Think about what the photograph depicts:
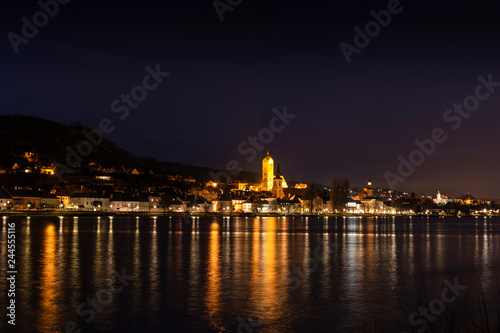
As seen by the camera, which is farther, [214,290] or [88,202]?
[88,202]

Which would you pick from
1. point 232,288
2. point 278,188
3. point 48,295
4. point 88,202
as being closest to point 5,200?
point 88,202

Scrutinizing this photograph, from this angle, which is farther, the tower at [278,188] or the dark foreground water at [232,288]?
the tower at [278,188]

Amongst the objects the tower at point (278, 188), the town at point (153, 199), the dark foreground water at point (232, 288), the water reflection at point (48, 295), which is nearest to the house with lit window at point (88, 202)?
the town at point (153, 199)

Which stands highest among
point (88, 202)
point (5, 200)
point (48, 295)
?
point (5, 200)

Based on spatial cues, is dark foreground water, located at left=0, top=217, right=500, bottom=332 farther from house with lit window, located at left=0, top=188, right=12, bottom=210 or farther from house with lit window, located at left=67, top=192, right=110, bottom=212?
house with lit window, located at left=67, top=192, right=110, bottom=212

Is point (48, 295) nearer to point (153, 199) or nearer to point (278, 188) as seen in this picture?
point (153, 199)

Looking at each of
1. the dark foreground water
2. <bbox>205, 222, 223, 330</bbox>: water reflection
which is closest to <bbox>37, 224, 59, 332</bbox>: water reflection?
the dark foreground water

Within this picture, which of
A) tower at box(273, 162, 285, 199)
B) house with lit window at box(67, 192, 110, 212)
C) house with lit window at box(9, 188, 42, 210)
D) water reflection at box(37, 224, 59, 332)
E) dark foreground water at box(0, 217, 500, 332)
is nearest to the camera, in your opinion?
water reflection at box(37, 224, 59, 332)

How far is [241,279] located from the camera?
22.9 metres

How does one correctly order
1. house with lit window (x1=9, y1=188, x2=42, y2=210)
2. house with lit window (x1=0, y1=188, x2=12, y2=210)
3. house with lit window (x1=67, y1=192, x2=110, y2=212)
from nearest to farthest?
house with lit window (x1=0, y1=188, x2=12, y2=210) → house with lit window (x1=9, y1=188, x2=42, y2=210) → house with lit window (x1=67, y1=192, x2=110, y2=212)

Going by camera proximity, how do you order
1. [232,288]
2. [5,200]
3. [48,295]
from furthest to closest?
[5,200] → [232,288] → [48,295]

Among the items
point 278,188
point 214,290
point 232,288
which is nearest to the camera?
point 214,290

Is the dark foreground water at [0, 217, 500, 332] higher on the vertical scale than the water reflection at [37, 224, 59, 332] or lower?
lower

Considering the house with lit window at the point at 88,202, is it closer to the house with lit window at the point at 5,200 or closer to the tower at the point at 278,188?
the house with lit window at the point at 5,200
